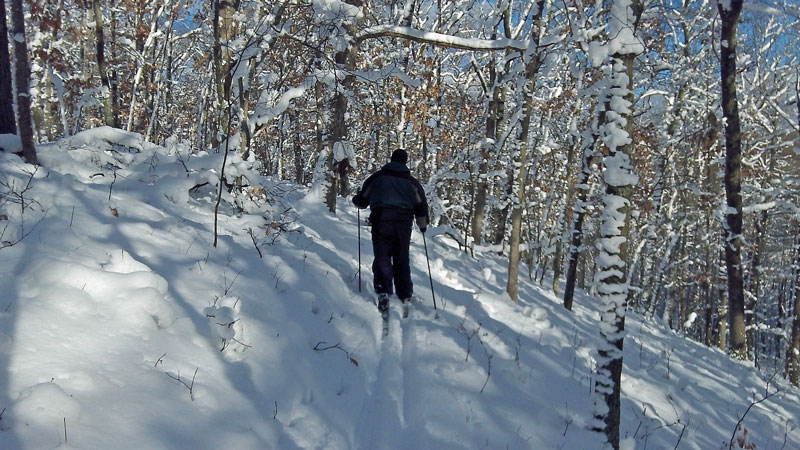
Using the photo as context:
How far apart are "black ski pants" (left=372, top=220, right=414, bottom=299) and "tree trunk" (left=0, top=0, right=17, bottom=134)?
18.8 feet

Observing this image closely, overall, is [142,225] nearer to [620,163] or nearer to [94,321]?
[94,321]

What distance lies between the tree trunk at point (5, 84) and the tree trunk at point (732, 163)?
40.1 ft

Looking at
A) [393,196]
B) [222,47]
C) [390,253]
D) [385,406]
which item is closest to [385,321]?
[390,253]

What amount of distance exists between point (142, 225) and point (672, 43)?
20.2 meters

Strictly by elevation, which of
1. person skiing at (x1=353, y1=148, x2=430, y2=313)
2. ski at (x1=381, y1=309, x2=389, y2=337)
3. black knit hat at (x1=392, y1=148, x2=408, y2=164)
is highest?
black knit hat at (x1=392, y1=148, x2=408, y2=164)

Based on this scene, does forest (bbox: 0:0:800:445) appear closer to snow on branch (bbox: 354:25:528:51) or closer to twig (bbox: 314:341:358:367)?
snow on branch (bbox: 354:25:528:51)

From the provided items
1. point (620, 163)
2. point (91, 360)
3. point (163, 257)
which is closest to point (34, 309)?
point (91, 360)

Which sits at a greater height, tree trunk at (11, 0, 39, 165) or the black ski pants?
tree trunk at (11, 0, 39, 165)

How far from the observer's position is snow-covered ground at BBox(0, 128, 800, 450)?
279cm

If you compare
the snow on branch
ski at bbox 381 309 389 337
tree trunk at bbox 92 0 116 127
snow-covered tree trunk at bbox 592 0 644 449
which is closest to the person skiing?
ski at bbox 381 309 389 337

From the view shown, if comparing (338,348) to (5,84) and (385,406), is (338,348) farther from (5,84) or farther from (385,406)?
(5,84)

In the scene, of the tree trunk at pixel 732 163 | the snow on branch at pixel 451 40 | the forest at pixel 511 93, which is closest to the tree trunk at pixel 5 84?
the forest at pixel 511 93

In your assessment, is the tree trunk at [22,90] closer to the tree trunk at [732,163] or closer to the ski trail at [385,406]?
the ski trail at [385,406]

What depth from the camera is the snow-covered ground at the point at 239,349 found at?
2.79 metres
